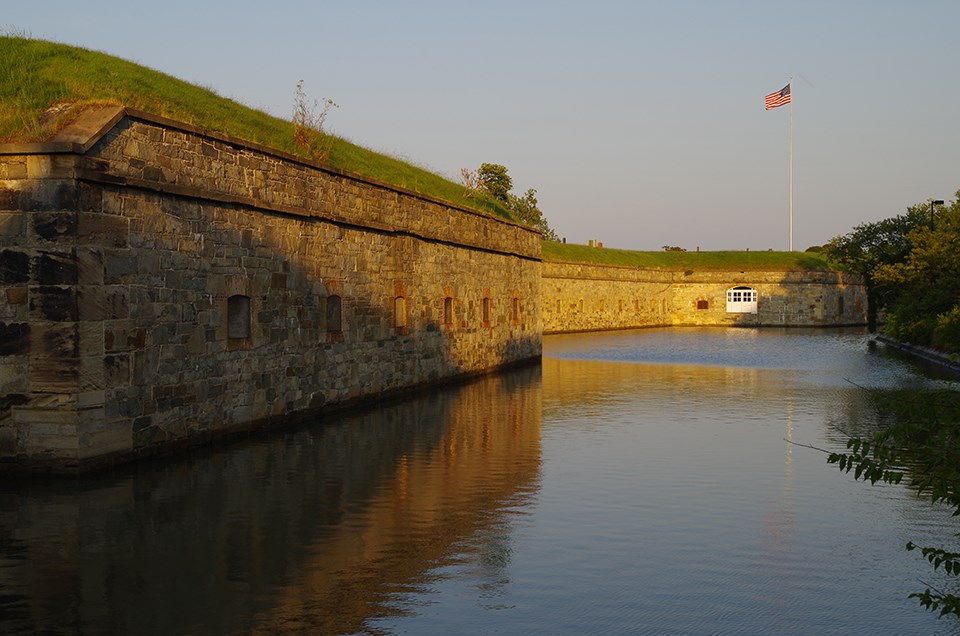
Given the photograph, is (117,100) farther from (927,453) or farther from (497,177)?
(497,177)

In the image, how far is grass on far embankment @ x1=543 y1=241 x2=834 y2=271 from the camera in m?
62.4

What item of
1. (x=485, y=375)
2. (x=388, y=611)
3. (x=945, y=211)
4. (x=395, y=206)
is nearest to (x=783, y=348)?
(x=945, y=211)

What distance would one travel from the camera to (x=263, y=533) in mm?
7668

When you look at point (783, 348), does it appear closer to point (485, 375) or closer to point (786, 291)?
point (485, 375)

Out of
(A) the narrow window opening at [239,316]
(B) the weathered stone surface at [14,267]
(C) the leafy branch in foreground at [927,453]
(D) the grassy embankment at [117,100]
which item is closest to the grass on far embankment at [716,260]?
(D) the grassy embankment at [117,100]

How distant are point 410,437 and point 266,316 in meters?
2.73

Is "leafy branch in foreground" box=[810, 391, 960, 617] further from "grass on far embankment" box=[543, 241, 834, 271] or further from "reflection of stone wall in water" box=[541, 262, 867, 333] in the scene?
"grass on far embankment" box=[543, 241, 834, 271]

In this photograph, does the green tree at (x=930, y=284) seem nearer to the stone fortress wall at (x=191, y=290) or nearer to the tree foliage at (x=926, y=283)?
the tree foliage at (x=926, y=283)

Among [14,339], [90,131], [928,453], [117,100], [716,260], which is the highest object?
[716,260]

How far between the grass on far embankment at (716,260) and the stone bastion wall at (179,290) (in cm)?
4347

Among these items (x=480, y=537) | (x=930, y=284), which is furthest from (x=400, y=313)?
(x=930, y=284)

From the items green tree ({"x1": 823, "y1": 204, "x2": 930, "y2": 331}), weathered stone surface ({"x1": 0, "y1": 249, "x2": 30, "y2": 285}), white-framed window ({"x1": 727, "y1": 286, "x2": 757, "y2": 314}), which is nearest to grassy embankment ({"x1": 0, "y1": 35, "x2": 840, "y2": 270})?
weathered stone surface ({"x1": 0, "y1": 249, "x2": 30, "y2": 285})

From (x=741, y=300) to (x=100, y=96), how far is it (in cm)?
5714

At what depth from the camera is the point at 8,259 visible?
33.8 feet
